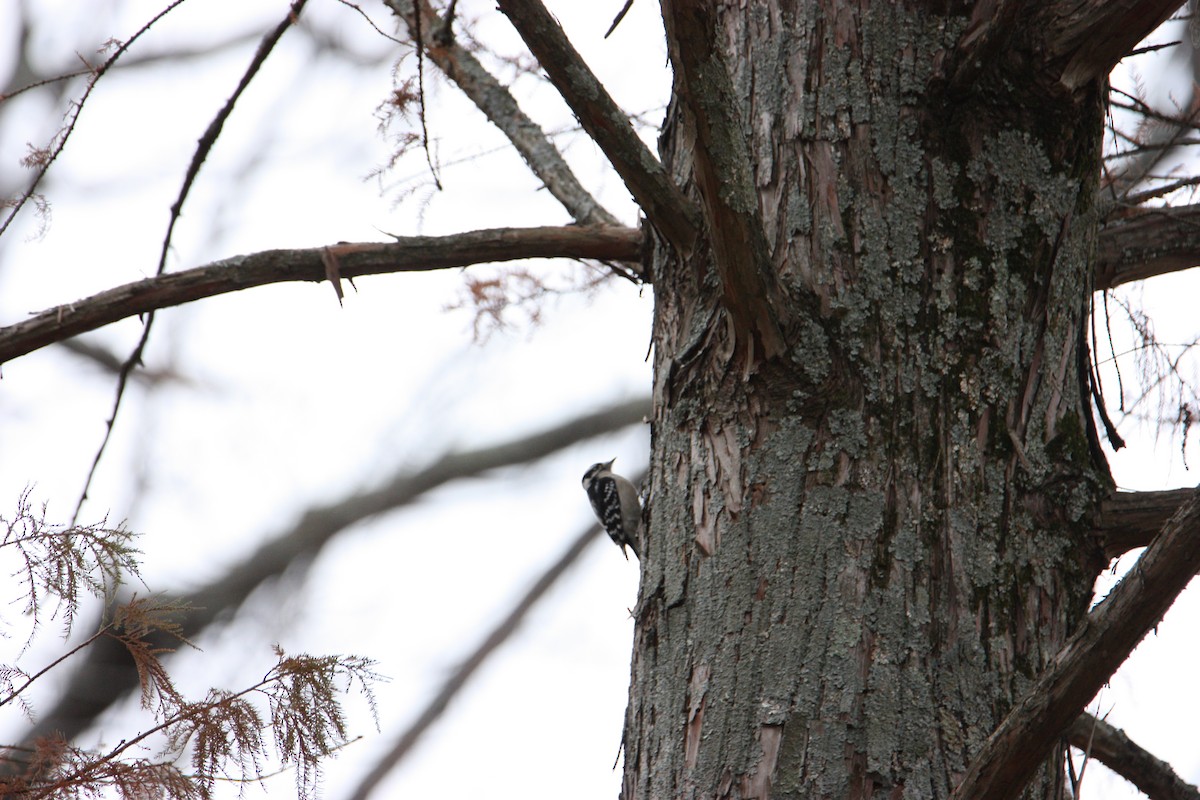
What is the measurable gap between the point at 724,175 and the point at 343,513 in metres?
5.04

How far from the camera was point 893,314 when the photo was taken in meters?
1.60

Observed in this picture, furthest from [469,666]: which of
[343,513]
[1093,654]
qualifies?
[1093,654]

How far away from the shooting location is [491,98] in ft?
8.71

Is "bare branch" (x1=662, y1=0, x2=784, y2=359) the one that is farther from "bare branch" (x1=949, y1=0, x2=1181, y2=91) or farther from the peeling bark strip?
"bare branch" (x1=949, y1=0, x2=1181, y2=91)

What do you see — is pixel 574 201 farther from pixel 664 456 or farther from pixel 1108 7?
pixel 1108 7

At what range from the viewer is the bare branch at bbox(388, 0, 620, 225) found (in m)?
2.51

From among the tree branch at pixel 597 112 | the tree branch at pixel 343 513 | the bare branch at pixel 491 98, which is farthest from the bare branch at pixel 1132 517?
the tree branch at pixel 343 513

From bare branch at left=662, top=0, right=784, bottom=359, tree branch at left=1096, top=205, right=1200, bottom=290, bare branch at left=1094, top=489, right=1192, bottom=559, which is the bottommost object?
bare branch at left=1094, top=489, right=1192, bottom=559

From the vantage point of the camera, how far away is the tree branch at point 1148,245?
188cm

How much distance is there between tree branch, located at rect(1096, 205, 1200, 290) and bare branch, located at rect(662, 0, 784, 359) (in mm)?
724

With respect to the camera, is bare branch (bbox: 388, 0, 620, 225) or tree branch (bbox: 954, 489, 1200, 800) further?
bare branch (bbox: 388, 0, 620, 225)

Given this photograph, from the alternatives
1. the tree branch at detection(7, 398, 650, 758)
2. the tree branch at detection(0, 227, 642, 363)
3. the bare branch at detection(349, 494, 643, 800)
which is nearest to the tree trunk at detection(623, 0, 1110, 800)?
the tree branch at detection(0, 227, 642, 363)

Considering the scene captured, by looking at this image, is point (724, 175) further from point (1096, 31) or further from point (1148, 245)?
point (1148, 245)

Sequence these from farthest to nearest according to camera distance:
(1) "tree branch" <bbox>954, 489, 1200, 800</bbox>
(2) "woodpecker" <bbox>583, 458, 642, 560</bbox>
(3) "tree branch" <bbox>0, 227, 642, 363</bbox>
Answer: (2) "woodpecker" <bbox>583, 458, 642, 560</bbox> < (3) "tree branch" <bbox>0, 227, 642, 363</bbox> < (1) "tree branch" <bbox>954, 489, 1200, 800</bbox>
